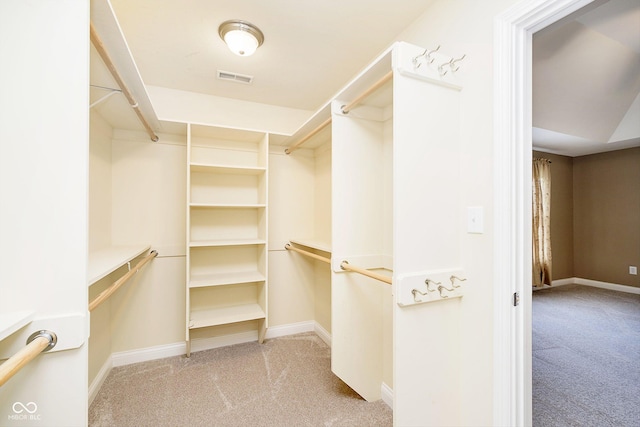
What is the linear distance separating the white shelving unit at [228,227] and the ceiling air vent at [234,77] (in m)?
0.43

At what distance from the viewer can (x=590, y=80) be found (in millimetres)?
2711

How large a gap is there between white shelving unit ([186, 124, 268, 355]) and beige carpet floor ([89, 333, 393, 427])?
300 millimetres

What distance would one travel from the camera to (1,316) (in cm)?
76

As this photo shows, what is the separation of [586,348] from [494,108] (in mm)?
2802

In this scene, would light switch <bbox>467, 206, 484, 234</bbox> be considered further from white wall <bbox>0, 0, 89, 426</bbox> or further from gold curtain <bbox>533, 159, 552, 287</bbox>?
gold curtain <bbox>533, 159, 552, 287</bbox>

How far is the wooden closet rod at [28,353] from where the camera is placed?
0.63 meters

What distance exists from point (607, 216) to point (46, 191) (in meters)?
6.75

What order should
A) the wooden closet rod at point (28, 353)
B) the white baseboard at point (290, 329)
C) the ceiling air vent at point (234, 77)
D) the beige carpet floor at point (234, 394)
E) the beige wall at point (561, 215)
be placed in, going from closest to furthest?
the wooden closet rod at point (28, 353) < the beige carpet floor at point (234, 394) < the ceiling air vent at point (234, 77) < the white baseboard at point (290, 329) < the beige wall at point (561, 215)

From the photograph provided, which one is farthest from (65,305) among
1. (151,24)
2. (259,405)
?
(151,24)

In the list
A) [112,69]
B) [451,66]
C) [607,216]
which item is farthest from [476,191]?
[607,216]

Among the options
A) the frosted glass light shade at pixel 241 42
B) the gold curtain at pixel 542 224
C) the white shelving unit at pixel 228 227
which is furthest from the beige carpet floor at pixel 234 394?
the gold curtain at pixel 542 224

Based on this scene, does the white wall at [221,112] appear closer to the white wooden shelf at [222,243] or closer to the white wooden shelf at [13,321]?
the white wooden shelf at [222,243]

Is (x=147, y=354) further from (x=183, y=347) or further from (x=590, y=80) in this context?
(x=590, y=80)

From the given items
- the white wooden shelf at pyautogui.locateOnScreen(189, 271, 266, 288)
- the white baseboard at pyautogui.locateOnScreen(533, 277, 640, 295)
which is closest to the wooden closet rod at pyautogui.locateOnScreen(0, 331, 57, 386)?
the white wooden shelf at pyautogui.locateOnScreen(189, 271, 266, 288)
